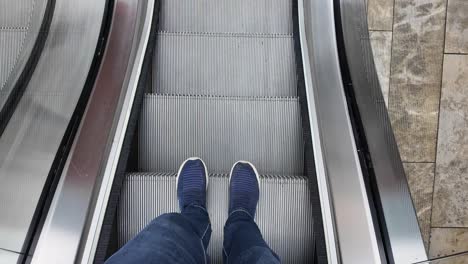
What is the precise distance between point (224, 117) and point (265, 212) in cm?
53

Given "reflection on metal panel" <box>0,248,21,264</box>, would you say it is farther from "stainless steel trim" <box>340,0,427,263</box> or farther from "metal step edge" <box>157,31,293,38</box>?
"metal step edge" <box>157,31,293,38</box>

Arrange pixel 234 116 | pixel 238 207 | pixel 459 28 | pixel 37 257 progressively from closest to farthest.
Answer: pixel 37 257 < pixel 238 207 < pixel 234 116 < pixel 459 28

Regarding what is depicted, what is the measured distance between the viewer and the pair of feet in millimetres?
1721

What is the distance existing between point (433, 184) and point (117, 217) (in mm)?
2188

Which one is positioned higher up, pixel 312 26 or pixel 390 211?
pixel 312 26

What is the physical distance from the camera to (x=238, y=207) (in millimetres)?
1715

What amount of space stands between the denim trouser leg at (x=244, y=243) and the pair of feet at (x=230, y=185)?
6 centimetres

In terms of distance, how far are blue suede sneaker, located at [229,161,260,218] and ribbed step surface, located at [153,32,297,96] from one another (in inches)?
20.3

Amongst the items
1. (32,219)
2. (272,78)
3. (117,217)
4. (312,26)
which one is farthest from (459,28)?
(32,219)

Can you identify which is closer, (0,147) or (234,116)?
(0,147)

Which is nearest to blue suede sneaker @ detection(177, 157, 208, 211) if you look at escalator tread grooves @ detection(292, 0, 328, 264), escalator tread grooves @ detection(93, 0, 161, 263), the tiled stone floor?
escalator tread grooves @ detection(93, 0, 161, 263)

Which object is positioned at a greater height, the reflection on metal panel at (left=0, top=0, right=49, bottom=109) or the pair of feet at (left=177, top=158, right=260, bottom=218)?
the reflection on metal panel at (left=0, top=0, right=49, bottom=109)

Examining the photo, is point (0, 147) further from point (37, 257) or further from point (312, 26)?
point (312, 26)

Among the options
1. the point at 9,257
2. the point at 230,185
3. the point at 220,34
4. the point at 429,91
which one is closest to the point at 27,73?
the point at 9,257
